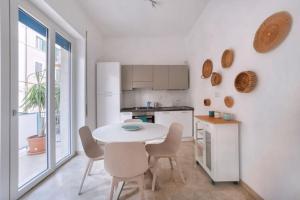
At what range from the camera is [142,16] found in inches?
136

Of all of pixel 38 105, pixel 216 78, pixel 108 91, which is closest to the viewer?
pixel 38 105

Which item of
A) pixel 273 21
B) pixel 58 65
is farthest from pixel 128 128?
pixel 273 21

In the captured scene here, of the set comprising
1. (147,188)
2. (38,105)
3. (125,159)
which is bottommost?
Answer: (147,188)

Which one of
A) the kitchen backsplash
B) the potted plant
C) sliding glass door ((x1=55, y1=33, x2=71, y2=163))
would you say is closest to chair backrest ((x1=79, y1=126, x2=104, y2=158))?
the potted plant

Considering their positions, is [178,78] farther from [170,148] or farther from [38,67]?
[38,67]

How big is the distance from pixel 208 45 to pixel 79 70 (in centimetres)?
273

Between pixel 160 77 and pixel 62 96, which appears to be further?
pixel 160 77

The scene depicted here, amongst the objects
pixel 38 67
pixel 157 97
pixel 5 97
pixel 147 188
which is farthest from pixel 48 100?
pixel 157 97

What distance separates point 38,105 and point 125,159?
1699mm

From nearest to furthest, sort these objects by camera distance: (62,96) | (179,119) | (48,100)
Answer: (48,100) → (62,96) → (179,119)

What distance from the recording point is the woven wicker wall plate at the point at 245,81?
1808 millimetres

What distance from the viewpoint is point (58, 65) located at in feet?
9.17

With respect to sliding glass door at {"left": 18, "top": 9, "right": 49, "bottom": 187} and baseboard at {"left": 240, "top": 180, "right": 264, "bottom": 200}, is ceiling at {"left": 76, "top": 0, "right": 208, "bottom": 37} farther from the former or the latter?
baseboard at {"left": 240, "top": 180, "right": 264, "bottom": 200}

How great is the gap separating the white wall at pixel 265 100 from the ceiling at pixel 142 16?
90 cm
